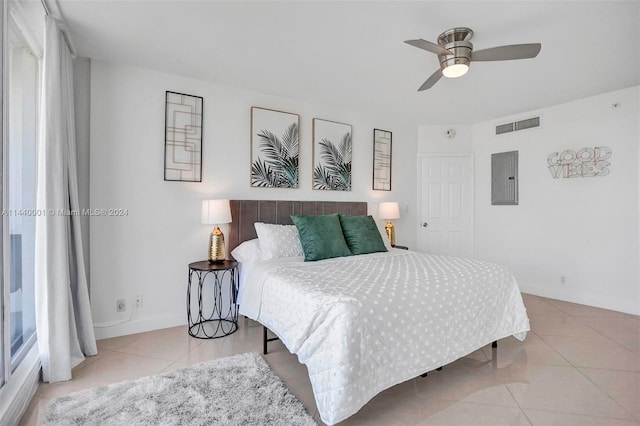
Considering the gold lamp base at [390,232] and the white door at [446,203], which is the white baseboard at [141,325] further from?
the white door at [446,203]

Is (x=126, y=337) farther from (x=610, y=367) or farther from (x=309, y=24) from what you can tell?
(x=610, y=367)

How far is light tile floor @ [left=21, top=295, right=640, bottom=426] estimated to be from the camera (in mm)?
1711

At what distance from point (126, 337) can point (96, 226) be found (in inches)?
40.7

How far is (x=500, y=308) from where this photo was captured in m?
2.32

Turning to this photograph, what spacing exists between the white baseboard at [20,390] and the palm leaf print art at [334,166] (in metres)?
2.90

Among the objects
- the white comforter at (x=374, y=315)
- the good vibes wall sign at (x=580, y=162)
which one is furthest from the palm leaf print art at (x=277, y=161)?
the good vibes wall sign at (x=580, y=162)

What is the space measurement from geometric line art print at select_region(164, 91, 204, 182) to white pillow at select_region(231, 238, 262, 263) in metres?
0.82

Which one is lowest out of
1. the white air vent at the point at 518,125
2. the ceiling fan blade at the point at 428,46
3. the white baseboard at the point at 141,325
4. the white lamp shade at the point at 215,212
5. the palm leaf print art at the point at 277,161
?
the white baseboard at the point at 141,325

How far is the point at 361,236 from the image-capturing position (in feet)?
10.4

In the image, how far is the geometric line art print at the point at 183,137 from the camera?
9.73 ft

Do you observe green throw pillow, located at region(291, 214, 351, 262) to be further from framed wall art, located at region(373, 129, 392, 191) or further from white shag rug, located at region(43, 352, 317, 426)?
framed wall art, located at region(373, 129, 392, 191)

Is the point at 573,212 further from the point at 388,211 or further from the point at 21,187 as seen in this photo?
the point at 21,187

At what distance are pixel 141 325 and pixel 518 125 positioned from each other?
5212 millimetres

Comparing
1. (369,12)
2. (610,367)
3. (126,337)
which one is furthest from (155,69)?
(610,367)
